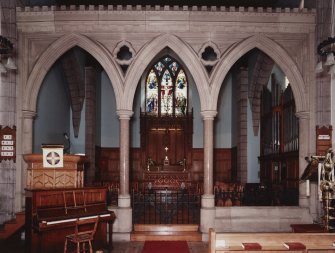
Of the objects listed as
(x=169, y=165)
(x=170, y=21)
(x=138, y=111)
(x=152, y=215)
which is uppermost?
(x=170, y=21)

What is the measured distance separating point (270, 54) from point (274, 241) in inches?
203

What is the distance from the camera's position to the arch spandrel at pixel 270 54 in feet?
30.3

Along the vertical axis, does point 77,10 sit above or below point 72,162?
above

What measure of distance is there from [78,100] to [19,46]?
5.58m

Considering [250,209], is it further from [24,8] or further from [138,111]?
[138,111]

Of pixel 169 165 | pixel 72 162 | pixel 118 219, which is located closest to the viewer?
pixel 72 162

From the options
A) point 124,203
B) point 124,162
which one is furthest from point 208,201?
point 124,162

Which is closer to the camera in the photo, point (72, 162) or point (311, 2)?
point (72, 162)

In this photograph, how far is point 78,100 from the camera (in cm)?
1460

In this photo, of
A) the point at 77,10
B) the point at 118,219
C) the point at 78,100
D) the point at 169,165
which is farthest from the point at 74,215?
the point at 169,165

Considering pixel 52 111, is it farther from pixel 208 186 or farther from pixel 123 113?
pixel 208 186

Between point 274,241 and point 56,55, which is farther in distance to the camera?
point 56,55

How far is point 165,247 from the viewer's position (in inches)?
319

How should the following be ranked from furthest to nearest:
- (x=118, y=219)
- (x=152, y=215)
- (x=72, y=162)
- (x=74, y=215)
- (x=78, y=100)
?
(x=78, y=100), (x=152, y=215), (x=118, y=219), (x=72, y=162), (x=74, y=215)
